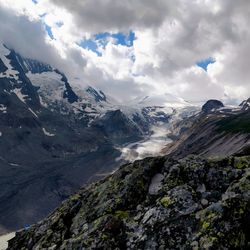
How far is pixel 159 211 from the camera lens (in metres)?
16.3

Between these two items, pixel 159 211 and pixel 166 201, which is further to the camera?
pixel 166 201

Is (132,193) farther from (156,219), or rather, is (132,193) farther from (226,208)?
(226,208)

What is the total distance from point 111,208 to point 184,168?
3606mm

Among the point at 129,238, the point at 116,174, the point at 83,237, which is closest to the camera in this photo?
the point at 129,238

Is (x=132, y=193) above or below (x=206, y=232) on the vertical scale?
above

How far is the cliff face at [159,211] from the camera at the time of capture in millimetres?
14477

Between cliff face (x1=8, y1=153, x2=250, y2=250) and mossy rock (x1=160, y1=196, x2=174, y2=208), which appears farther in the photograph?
mossy rock (x1=160, y1=196, x2=174, y2=208)

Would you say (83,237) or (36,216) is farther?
(36,216)

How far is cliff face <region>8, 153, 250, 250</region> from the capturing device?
47.5ft

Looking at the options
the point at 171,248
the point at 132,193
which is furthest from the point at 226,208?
the point at 132,193

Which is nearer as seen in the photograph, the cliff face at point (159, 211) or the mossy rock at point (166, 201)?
the cliff face at point (159, 211)

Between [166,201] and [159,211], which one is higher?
[166,201]

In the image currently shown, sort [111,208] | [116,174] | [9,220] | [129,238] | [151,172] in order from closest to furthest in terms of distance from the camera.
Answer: [129,238] → [111,208] → [151,172] → [116,174] → [9,220]

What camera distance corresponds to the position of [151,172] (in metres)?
20.1
